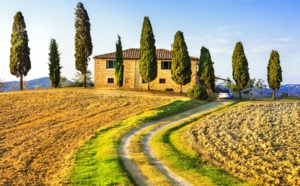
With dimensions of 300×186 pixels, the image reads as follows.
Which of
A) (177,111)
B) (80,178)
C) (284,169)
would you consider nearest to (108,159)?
(80,178)

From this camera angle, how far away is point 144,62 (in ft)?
180

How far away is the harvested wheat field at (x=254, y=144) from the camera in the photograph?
16.7m

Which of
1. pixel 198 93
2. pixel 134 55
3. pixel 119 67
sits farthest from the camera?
pixel 134 55

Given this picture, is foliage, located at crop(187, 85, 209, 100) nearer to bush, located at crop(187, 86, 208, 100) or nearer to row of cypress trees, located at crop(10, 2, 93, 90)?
bush, located at crop(187, 86, 208, 100)

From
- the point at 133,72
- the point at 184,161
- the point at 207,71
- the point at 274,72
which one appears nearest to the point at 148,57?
the point at 133,72

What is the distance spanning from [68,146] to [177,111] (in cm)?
1767

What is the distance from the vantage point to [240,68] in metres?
55.8

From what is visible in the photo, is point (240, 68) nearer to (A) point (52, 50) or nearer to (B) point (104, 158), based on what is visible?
(A) point (52, 50)

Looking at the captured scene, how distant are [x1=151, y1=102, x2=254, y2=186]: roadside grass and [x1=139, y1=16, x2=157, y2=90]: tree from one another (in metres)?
26.8

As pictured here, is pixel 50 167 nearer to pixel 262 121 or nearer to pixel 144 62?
pixel 262 121

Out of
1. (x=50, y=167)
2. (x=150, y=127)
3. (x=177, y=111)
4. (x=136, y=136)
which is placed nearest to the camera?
(x=50, y=167)

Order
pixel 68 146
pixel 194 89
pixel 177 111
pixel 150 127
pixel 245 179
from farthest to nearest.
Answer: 1. pixel 194 89
2. pixel 177 111
3. pixel 150 127
4. pixel 68 146
5. pixel 245 179

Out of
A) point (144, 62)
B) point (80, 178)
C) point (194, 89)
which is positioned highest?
point (144, 62)

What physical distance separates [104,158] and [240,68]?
40.9m
